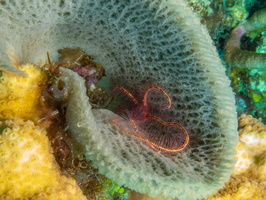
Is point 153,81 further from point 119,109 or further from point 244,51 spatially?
point 244,51

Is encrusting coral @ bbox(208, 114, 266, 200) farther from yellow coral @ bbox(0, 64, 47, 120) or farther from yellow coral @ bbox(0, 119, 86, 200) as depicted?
yellow coral @ bbox(0, 64, 47, 120)

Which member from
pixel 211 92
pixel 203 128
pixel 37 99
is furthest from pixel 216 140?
pixel 37 99

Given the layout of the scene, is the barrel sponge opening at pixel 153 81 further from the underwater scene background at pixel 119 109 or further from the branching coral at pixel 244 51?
the branching coral at pixel 244 51

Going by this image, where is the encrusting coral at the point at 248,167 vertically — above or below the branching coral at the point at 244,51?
below

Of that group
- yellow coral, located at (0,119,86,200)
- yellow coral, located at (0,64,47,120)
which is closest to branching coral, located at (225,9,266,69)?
yellow coral, located at (0,64,47,120)

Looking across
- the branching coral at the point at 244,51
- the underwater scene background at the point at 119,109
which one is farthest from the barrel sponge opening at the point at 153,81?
the branching coral at the point at 244,51

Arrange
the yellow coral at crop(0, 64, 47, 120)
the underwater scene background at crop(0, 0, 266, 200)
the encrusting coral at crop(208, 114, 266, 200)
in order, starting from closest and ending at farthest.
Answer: the underwater scene background at crop(0, 0, 266, 200), the yellow coral at crop(0, 64, 47, 120), the encrusting coral at crop(208, 114, 266, 200)
